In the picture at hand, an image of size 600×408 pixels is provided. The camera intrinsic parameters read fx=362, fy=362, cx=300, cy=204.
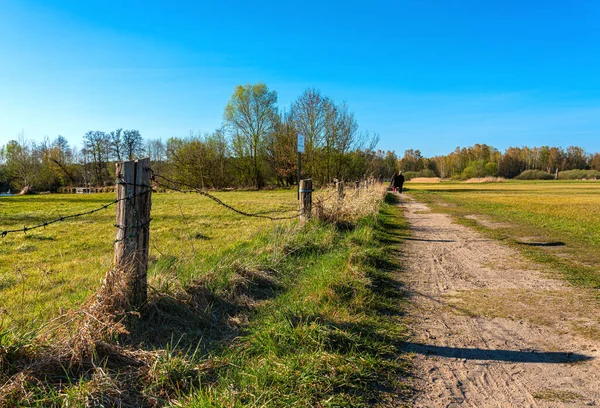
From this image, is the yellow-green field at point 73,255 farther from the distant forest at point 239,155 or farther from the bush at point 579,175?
the bush at point 579,175

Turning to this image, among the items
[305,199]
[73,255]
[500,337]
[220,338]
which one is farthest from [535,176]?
[220,338]

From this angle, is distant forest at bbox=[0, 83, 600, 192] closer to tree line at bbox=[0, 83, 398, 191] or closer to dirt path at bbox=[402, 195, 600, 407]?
tree line at bbox=[0, 83, 398, 191]

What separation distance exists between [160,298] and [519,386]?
330cm

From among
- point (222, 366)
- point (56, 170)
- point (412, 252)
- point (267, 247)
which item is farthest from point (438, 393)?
point (56, 170)

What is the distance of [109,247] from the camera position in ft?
27.1

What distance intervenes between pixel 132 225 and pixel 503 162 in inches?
5334

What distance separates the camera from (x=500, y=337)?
362 centimetres

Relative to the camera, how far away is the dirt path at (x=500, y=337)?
2662 mm

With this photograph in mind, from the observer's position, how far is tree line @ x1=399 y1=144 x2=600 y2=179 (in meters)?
118

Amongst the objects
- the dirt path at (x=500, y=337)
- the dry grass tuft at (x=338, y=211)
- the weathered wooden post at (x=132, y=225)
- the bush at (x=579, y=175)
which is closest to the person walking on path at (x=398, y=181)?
the dry grass tuft at (x=338, y=211)

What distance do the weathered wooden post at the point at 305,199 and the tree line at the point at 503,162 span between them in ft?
369

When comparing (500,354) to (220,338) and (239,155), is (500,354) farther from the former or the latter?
(239,155)

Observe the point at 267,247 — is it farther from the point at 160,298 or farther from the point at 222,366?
the point at 222,366

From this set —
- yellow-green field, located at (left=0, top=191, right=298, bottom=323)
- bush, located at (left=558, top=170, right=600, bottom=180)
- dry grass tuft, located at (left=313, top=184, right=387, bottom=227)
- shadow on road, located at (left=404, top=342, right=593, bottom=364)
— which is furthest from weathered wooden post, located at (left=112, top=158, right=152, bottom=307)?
bush, located at (left=558, top=170, right=600, bottom=180)
